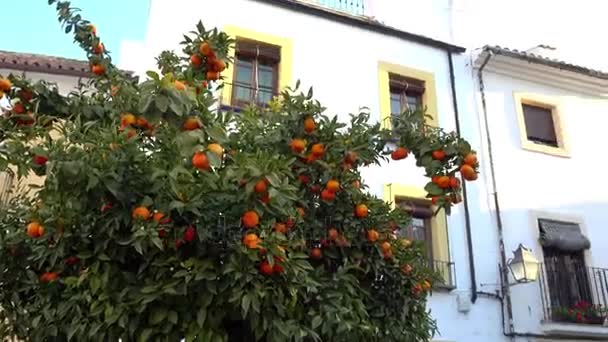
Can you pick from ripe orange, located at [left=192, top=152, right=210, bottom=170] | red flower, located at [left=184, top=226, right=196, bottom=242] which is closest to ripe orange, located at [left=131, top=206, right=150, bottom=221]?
red flower, located at [left=184, top=226, right=196, bottom=242]

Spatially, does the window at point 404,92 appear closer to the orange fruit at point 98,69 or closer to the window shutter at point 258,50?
the window shutter at point 258,50

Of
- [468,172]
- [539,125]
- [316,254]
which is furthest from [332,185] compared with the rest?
[539,125]

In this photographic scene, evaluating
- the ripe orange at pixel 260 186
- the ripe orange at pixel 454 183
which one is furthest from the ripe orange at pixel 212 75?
the ripe orange at pixel 454 183

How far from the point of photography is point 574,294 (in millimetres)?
8438

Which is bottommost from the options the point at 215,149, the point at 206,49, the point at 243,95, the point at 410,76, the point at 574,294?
the point at 215,149

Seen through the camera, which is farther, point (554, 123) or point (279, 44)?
point (554, 123)

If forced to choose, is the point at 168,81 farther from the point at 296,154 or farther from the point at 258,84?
the point at 258,84

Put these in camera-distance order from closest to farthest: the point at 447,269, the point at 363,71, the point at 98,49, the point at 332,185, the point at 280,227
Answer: the point at 280,227
the point at 332,185
the point at 98,49
the point at 447,269
the point at 363,71

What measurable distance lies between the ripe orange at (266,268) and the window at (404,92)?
6.50 m

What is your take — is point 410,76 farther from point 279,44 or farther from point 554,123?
point 554,123

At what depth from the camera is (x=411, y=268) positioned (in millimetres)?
3787

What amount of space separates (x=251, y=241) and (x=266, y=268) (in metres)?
0.16

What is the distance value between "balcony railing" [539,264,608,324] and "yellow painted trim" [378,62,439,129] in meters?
2.80

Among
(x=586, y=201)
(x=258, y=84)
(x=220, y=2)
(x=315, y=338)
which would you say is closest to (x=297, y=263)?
(x=315, y=338)
